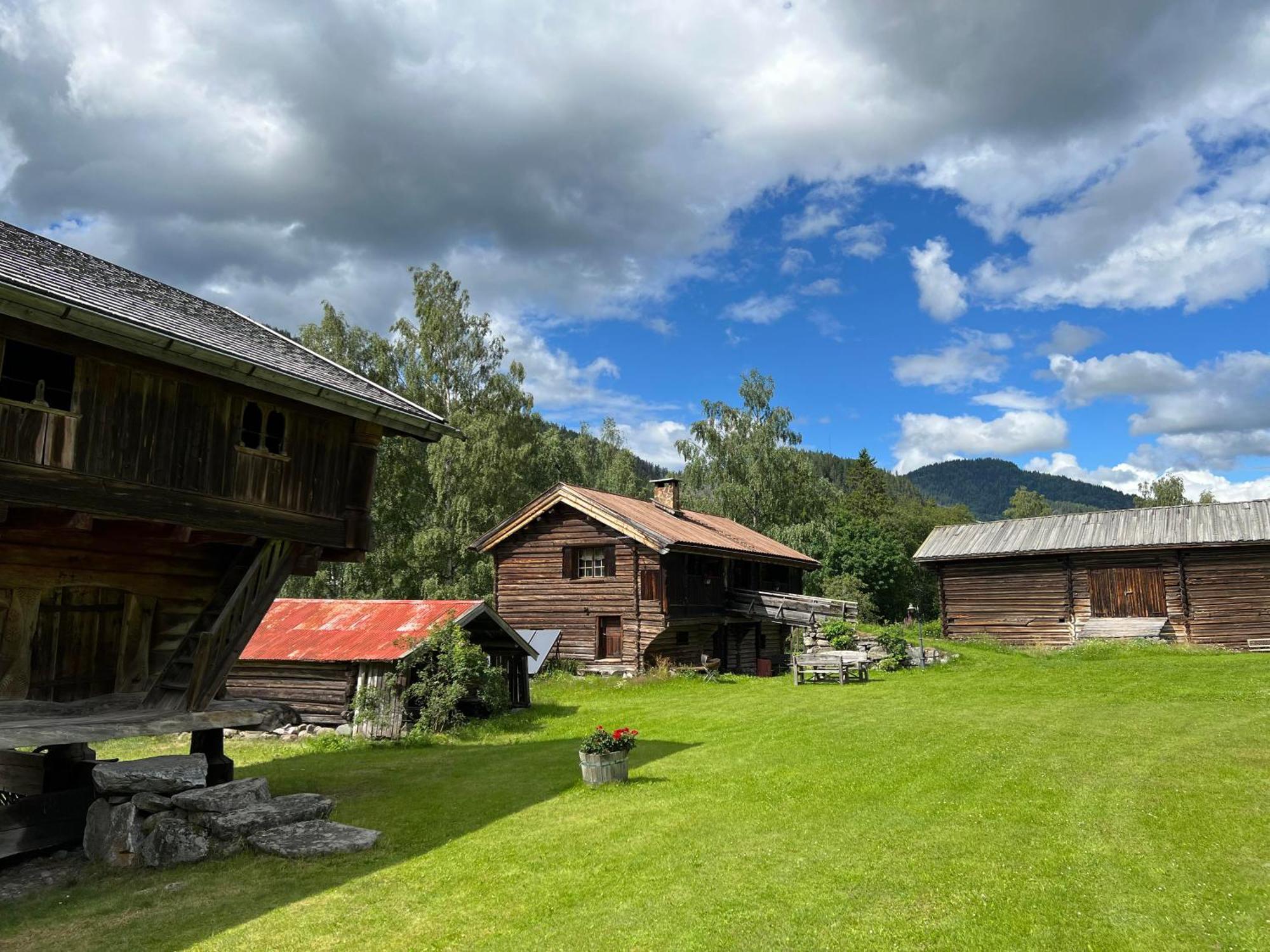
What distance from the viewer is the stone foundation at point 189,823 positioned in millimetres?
10133

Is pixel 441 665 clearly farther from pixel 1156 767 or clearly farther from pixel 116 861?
pixel 1156 767

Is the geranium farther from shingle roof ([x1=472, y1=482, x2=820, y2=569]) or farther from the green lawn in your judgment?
shingle roof ([x1=472, y1=482, x2=820, y2=569])

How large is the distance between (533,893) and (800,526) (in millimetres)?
41819

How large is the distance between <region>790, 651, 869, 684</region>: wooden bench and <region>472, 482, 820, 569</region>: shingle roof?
232 inches

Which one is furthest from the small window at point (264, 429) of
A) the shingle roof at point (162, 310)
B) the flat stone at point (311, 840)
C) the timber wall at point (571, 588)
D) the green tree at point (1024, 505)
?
the green tree at point (1024, 505)

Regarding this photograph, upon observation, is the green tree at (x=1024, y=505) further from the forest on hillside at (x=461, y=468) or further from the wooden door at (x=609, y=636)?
the wooden door at (x=609, y=636)

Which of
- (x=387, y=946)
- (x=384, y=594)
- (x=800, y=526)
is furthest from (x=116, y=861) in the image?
(x=800, y=526)

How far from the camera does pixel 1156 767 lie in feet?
39.0

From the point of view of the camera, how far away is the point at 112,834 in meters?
10.4

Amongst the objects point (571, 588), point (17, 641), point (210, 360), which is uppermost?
point (210, 360)

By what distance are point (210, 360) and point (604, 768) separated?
26.1 feet

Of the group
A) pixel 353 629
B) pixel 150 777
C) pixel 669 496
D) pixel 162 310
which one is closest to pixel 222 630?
pixel 150 777

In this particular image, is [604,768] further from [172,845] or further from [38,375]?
[38,375]

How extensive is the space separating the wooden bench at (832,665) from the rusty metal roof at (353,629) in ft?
27.9
